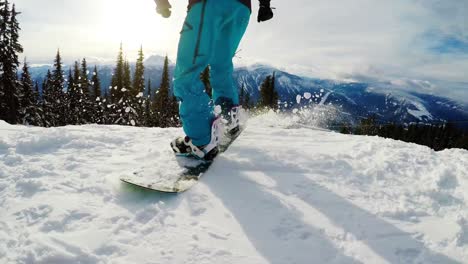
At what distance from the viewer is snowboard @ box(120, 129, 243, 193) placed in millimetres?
2262

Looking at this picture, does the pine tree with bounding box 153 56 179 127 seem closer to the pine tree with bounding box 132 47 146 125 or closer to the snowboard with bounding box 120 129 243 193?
the pine tree with bounding box 132 47 146 125

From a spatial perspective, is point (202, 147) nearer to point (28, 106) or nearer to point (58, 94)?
point (28, 106)

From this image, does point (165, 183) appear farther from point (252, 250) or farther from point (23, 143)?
point (23, 143)

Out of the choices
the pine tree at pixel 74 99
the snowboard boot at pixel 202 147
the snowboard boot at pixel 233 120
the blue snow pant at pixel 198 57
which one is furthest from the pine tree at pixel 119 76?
the blue snow pant at pixel 198 57

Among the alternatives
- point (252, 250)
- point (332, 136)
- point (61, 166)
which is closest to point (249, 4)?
point (332, 136)

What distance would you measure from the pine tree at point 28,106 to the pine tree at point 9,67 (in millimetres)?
1103

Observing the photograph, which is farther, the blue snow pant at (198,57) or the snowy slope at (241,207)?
the blue snow pant at (198,57)

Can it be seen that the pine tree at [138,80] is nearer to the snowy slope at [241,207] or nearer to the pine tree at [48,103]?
the pine tree at [48,103]

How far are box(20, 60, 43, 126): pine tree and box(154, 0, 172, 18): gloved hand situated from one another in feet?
96.7

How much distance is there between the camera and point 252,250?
166 centimetres

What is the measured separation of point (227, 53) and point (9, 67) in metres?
30.1

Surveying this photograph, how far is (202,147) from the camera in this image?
3.00 m

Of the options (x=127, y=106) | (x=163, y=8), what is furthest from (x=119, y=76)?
(x=163, y=8)

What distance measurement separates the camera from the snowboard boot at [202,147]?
2.99 metres
